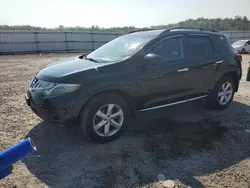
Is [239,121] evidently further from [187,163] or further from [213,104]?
[187,163]

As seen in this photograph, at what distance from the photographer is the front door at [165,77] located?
399cm

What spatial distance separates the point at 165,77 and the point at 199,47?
1224 millimetres

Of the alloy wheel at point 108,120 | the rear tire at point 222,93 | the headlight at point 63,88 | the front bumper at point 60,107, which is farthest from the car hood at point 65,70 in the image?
the rear tire at point 222,93

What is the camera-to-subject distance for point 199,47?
15.8ft

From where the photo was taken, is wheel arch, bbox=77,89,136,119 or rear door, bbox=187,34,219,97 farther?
rear door, bbox=187,34,219,97

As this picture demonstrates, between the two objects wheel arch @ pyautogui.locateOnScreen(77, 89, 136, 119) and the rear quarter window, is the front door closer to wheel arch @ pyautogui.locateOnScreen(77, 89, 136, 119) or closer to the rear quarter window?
wheel arch @ pyautogui.locateOnScreen(77, 89, 136, 119)

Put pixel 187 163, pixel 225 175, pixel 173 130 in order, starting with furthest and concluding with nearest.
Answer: pixel 173 130 → pixel 187 163 → pixel 225 175

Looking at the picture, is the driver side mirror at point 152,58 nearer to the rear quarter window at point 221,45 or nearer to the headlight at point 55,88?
the headlight at point 55,88

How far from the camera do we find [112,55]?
14.2ft

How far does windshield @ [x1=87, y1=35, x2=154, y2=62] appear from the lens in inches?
162

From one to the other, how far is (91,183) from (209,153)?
1826 mm

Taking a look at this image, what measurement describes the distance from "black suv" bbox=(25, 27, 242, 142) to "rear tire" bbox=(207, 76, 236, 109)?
0.02 m

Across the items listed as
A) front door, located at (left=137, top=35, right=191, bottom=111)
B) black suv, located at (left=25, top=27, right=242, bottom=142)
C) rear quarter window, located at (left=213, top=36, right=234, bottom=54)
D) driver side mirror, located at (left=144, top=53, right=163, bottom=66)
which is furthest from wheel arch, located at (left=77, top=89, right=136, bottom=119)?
rear quarter window, located at (left=213, top=36, right=234, bottom=54)

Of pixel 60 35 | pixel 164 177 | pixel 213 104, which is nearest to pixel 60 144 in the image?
pixel 164 177
